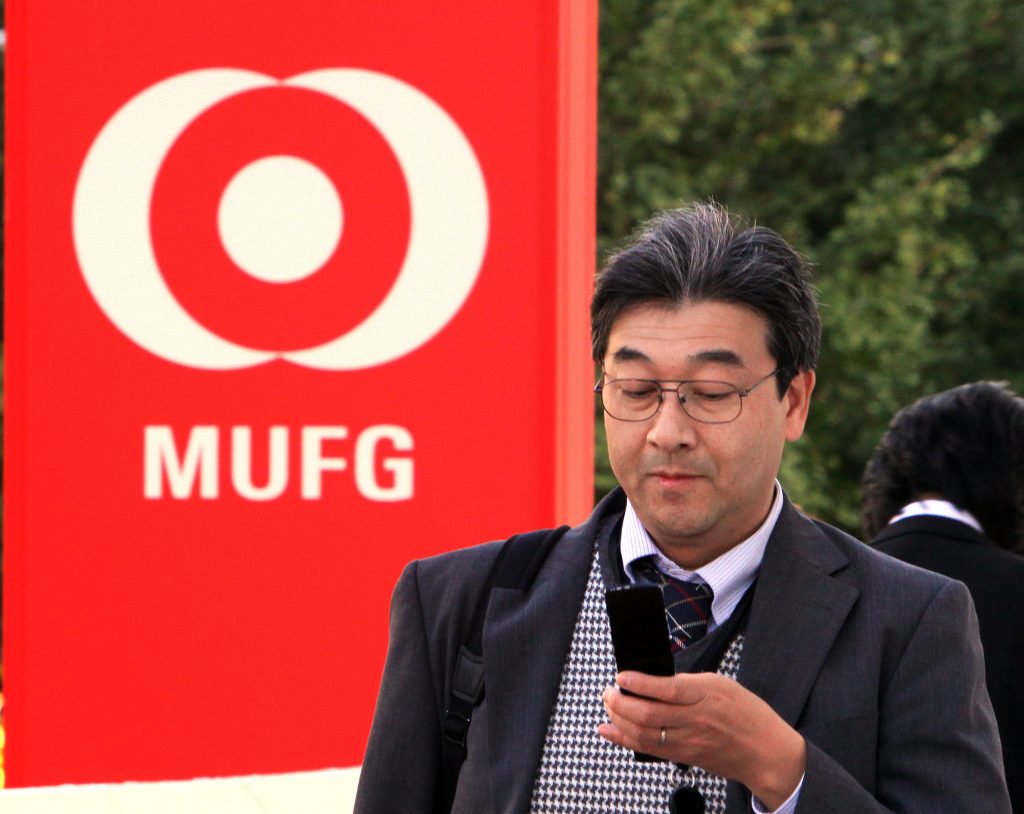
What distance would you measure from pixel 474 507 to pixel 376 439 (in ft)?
0.71

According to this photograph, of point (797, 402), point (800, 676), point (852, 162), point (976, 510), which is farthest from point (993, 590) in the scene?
point (852, 162)

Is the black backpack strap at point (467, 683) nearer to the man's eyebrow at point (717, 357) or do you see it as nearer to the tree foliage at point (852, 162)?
the man's eyebrow at point (717, 357)

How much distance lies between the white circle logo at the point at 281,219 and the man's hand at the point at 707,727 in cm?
145

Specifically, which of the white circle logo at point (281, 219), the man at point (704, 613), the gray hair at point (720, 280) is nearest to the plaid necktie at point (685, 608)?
the man at point (704, 613)

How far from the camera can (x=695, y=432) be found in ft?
5.29

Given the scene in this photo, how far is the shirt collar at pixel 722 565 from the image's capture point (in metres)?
1.69

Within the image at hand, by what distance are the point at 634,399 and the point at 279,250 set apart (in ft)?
4.12

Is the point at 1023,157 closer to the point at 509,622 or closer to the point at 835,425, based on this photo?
the point at 835,425

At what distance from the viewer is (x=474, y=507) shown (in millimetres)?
2818

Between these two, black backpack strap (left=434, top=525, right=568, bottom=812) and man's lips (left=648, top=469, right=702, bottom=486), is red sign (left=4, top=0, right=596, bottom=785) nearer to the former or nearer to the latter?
black backpack strap (left=434, top=525, right=568, bottom=812)

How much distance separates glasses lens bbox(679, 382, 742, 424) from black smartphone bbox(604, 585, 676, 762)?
0.28 m

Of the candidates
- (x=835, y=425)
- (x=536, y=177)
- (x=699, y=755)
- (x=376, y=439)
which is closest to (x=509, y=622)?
(x=699, y=755)

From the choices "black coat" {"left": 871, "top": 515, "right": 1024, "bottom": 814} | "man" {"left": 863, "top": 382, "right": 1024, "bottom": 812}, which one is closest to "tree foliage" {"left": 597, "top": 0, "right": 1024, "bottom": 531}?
"man" {"left": 863, "top": 382, "right": 1024, "bottom": 812}

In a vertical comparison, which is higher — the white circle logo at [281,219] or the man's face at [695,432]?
the white circle logo at [281,219]
